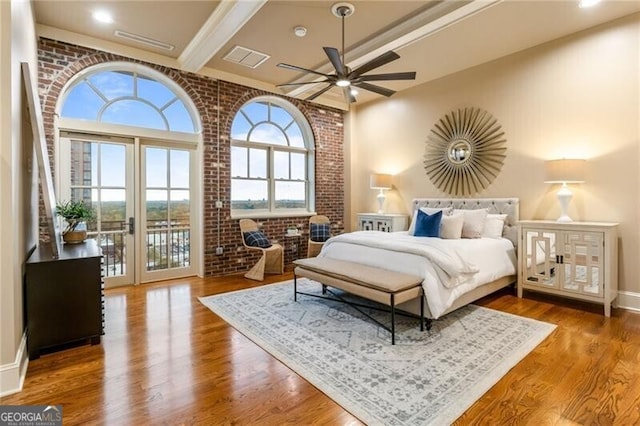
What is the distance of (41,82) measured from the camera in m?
3.81

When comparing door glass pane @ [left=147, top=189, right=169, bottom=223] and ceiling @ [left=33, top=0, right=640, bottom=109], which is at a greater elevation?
ceiling @ [left=33, top=0, right=640, bottom=109]

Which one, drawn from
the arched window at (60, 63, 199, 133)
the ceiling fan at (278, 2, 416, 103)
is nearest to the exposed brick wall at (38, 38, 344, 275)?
the arched window at (60, 63, 199, 133)

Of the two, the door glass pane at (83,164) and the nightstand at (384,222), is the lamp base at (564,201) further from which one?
the door glass pane at (83,164)

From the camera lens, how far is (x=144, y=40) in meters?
4.14

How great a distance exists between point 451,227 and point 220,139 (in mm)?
3710

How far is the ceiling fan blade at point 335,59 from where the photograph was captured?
2.82 meters

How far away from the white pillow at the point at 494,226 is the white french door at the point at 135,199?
431 cm

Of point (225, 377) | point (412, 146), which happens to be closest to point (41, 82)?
point (225, 377)

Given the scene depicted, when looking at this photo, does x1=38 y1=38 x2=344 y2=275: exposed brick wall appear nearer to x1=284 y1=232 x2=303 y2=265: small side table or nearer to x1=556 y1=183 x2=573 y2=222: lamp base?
x1=284 y1=232 x2=303 y2=265: small side table

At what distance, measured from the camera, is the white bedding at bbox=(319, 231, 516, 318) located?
3.02 m

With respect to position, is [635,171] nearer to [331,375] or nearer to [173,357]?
[331,375]

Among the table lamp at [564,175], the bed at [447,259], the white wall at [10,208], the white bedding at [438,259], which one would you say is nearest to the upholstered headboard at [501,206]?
the bed at [447,259]

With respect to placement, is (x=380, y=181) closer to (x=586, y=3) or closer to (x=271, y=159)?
(x=271, y=159)

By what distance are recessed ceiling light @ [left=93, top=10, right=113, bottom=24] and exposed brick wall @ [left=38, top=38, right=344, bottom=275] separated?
633 mm
